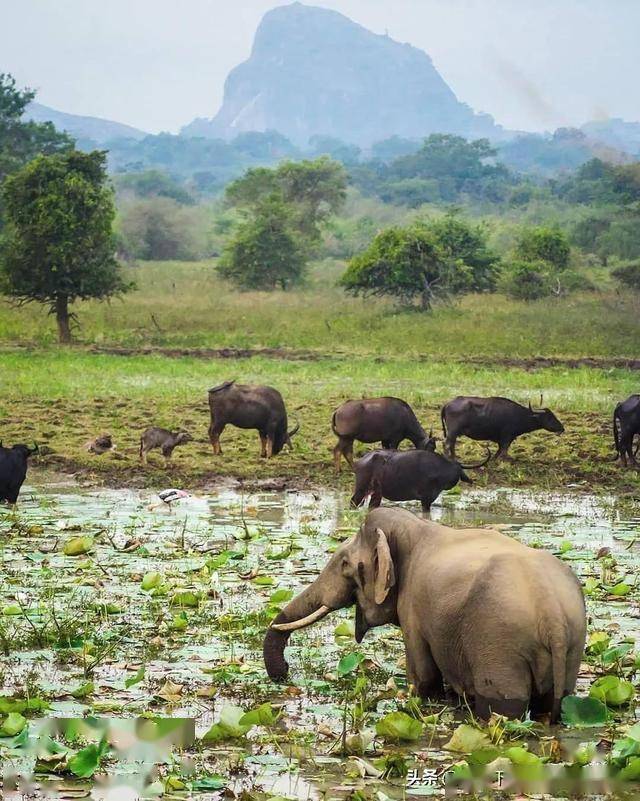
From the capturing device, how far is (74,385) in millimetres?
22766

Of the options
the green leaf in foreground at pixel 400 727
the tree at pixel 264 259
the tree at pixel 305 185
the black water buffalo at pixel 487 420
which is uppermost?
the tree at pixel 305 185

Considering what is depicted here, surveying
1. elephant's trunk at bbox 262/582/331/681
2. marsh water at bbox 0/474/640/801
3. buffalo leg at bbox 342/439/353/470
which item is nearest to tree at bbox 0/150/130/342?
buffalo leg at bbox 342/439/353/470

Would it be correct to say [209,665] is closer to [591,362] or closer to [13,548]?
[13,548]

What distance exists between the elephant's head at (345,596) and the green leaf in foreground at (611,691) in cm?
110

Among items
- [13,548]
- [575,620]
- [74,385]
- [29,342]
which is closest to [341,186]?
[29,342]

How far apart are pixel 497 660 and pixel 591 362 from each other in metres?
21.6

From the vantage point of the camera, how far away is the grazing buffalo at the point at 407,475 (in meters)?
13.1

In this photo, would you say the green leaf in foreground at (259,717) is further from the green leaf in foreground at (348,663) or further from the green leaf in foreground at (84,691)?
the green leaf in foreground at (84,691)

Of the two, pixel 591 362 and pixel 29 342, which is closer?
pixel 591 362

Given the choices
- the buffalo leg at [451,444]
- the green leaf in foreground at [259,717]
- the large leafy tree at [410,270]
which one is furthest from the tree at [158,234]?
the green leaf in foreground at [259,717]

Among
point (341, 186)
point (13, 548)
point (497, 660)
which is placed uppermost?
point (341, 186)

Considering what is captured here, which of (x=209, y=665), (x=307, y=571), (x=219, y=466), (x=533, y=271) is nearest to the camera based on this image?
(x=209, y=665)

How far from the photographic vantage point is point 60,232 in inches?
1230

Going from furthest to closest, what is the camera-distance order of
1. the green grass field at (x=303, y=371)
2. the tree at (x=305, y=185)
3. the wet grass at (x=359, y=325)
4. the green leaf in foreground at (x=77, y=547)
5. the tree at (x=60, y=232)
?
the tree at (x=305, y=185) < the tree at (x=60, y=232) < the wet grass at (x=359, y=325) < the green grass field at (x=303, y=371) < the green leaf in foreground at (x=77, y=547)
